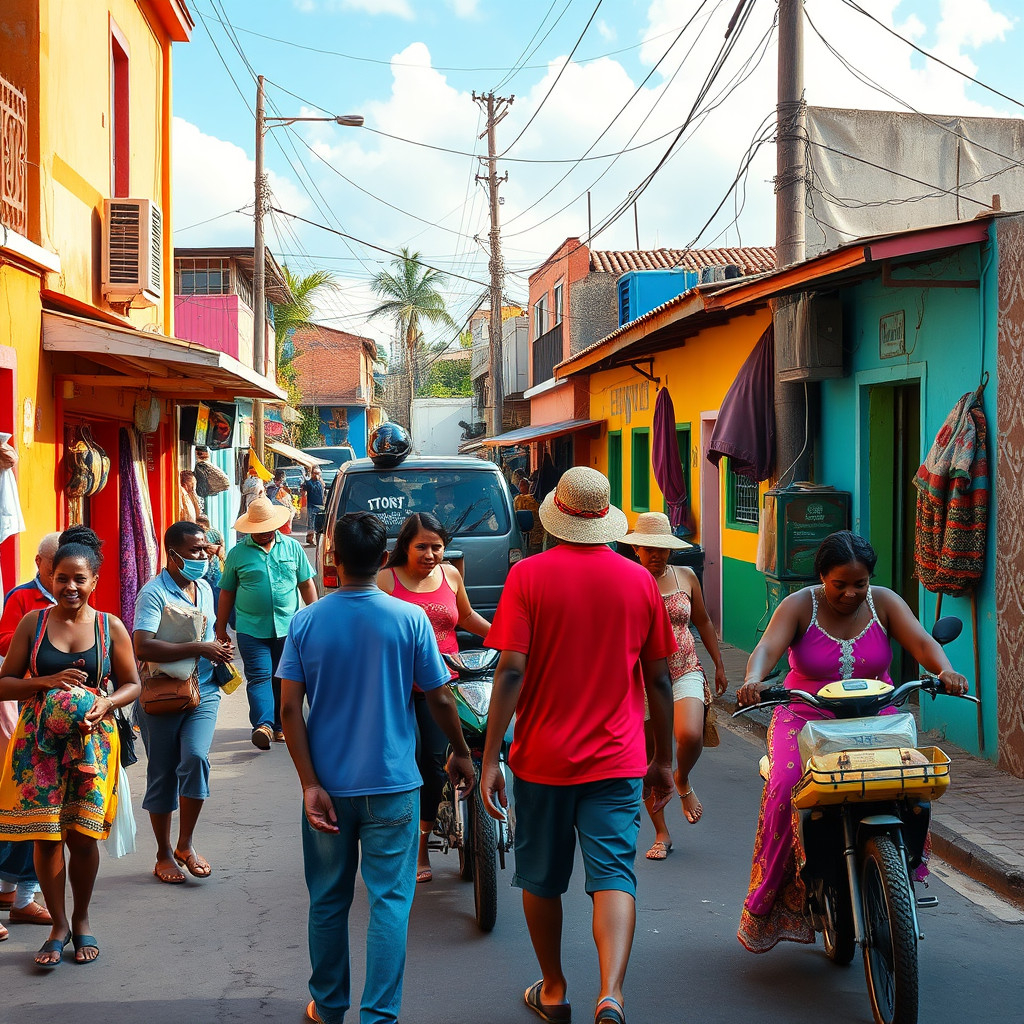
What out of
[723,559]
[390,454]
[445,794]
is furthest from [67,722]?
[723,559]

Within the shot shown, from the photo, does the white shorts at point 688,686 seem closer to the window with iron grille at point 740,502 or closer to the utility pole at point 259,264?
the window with iron grille at point 740,502

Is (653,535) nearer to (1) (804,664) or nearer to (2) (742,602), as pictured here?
(1) (804,664)

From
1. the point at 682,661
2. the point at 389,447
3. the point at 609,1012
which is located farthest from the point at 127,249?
the point at 609,1012

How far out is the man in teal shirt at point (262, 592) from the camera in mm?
7945

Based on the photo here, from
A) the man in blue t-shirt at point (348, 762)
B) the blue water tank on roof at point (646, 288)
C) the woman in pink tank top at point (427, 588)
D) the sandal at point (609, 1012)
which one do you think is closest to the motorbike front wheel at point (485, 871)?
the woman in pink tank top at point (427, 588)

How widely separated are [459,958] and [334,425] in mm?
52750

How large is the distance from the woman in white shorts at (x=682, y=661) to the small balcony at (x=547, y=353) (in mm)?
24531

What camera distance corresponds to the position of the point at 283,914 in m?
5.27

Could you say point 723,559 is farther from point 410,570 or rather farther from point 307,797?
point 307,797

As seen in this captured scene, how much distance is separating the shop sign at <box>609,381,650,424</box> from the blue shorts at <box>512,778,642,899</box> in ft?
48.7

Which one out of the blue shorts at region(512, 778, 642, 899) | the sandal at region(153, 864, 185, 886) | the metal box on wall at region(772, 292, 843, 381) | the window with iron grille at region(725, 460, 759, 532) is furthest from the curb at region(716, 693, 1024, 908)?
the window with iron grille at region(725, 460, 759, 532)

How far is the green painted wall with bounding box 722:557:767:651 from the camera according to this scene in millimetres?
12680

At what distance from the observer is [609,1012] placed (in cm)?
357

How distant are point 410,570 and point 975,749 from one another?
4271 mm
